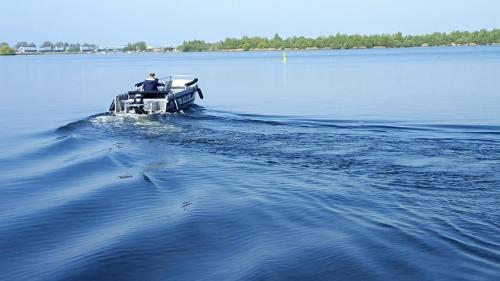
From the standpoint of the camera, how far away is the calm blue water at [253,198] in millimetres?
8375

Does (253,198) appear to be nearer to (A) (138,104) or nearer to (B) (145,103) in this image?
(A) (138,104)

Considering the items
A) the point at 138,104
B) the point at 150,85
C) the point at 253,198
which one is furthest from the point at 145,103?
the point at 253,198

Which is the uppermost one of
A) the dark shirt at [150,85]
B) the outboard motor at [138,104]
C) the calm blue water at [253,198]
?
the dark shirt at [150,85]

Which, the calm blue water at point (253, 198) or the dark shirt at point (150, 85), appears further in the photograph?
the dark shirt at point (150, 85)

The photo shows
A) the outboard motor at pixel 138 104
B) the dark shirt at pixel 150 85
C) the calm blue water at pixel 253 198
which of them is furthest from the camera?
the dark shirt at pixel 150 85

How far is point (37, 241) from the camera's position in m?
9.64

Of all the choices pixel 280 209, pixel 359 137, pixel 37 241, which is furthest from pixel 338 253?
pixel 359 137

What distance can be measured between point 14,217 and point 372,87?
1224 inches

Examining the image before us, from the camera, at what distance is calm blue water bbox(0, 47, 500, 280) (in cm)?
838

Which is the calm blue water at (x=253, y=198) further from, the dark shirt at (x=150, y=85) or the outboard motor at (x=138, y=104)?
the dark shirt at (x=150, y=85)

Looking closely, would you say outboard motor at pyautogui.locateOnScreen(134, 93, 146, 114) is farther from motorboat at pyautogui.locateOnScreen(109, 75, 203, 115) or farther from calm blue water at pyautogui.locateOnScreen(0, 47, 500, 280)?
calm blue water at pyautogui.locateOnScreen(0, 47, 500, 280)

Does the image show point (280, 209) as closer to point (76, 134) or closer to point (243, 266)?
point (243, 266)

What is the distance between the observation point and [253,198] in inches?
460

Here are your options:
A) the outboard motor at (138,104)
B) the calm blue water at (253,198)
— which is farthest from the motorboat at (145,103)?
the calm blue water at (253,198)
